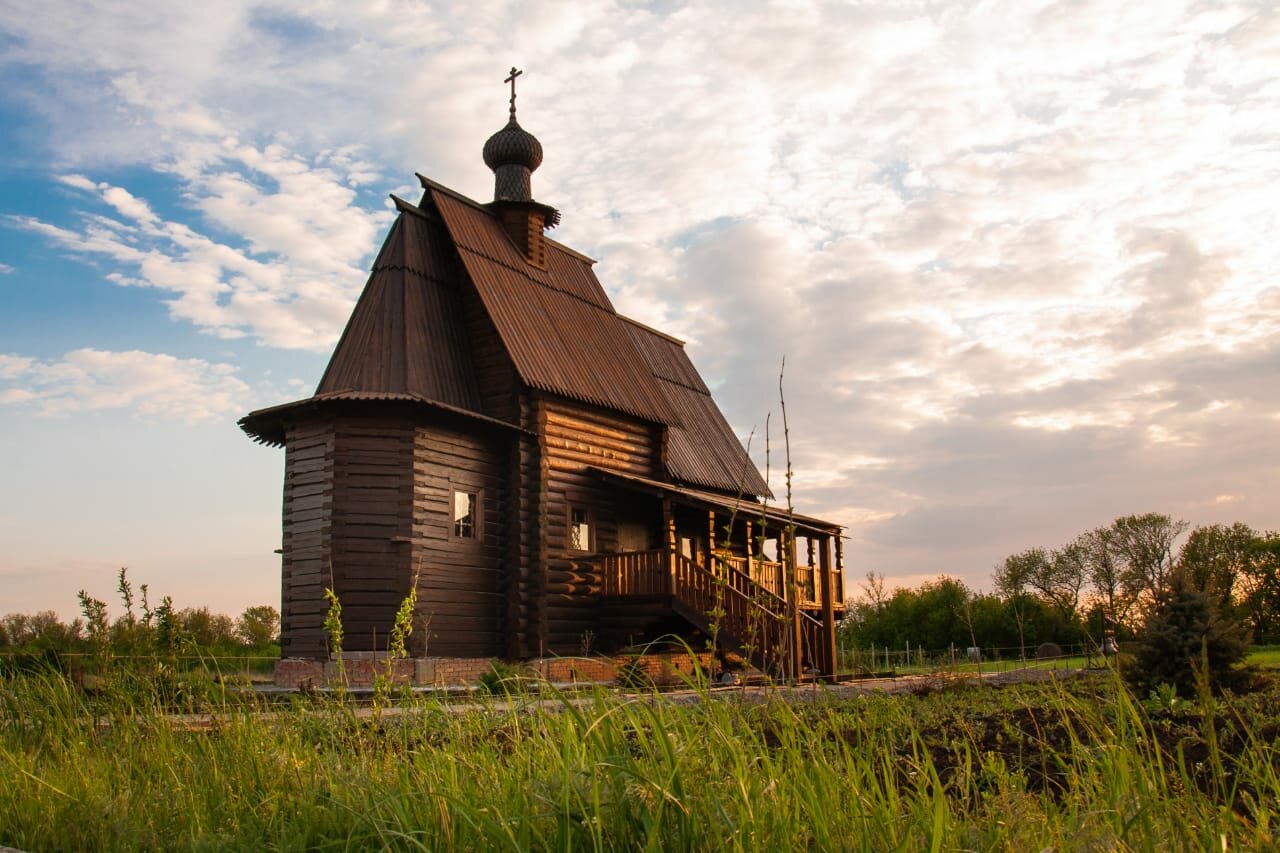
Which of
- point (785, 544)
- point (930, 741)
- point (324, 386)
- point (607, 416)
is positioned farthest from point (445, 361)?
point (785, 544)

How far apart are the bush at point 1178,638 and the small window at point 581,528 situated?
12891mm

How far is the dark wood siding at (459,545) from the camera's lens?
714 inches

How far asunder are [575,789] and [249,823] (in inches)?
69.6

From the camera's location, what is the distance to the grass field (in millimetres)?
2920

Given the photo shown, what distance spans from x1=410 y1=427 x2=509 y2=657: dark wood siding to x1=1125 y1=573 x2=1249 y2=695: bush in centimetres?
1157

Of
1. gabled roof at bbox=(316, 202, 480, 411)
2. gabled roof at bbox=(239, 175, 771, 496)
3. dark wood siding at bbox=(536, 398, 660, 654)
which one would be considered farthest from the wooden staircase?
gabled roof at bbox=(316, 202, 480, 411)

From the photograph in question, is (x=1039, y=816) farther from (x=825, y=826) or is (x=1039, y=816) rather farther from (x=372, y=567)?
(x=372, y=567)

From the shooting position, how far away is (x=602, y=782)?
323 cm

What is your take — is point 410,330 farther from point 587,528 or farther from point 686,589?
point 686,589

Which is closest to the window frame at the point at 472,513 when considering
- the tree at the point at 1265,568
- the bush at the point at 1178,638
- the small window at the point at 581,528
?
the small window at the point at 581,528

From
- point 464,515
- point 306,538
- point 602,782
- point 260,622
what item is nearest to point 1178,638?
point 602,782

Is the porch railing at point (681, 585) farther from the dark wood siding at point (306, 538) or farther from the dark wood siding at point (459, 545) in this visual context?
the dark wood siding at point (306, 538)

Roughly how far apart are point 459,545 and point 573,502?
109 inches

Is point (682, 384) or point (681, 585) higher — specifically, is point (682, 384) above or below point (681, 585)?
above
